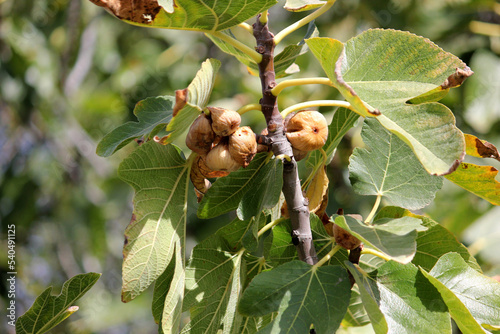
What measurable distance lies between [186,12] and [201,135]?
18 cm

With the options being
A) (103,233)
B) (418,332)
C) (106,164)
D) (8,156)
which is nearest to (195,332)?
(418,332)

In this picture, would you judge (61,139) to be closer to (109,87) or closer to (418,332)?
(109,87)

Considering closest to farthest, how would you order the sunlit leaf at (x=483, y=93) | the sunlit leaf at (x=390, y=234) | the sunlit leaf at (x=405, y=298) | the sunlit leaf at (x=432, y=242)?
the sunlit leaf at (x=390, y=234), the sunlit leaf at (x=405, y=298), the sunlit leaf at (x=432, y=242), the sunlit leaf at (x=483, y=93)

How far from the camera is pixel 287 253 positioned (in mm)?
812

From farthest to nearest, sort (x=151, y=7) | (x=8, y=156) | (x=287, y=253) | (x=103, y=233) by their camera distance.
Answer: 1. (x=8, y=156)
2. (x=103, y=233)
3. (x=287, y=253)
4. (x=151, y=7)

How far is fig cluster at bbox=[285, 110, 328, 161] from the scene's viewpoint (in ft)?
2.44

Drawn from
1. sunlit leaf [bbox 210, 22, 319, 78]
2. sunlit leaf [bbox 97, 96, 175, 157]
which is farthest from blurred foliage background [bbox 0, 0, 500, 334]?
sunlit leaf [bbox 97, 96, 175, 157]

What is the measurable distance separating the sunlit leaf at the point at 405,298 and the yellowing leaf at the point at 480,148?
21 cm

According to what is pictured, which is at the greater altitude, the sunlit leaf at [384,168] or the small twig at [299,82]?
the small twig at [299,82]

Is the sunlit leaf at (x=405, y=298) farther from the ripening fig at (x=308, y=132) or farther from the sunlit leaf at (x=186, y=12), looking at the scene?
the sunlit leaf at (x=186, y=12)

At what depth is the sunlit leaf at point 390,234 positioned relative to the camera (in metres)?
0.60

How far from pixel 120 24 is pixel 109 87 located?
0.67 m

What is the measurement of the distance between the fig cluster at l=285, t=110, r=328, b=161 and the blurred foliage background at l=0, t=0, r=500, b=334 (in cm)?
185

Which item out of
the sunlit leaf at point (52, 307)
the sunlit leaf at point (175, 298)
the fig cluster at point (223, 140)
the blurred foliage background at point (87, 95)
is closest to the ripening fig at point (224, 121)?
the fig cluster at point (223, 140)
